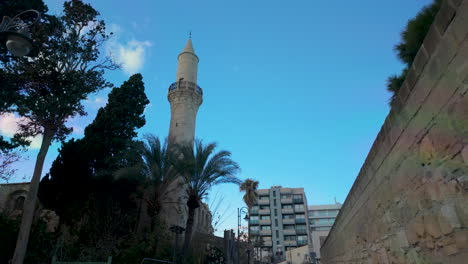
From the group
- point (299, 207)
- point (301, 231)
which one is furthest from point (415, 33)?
point (299, 207)

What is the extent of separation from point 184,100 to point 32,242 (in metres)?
17.9

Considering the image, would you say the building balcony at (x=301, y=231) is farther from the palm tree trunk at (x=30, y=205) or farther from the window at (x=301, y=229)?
the palm tree trunk at (x=30, y=205)

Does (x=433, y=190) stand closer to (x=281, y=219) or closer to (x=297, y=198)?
(x=281, y=219)

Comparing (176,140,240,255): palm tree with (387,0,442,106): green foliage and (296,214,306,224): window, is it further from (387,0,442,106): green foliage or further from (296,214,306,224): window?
(296,214,306,224): window

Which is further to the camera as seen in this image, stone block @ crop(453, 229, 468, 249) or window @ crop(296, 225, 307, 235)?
window @ crop(296, 225, 307, 235)

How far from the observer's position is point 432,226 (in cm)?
267

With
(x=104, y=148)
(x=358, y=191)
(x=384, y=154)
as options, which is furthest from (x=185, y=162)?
(x=384, y=154)

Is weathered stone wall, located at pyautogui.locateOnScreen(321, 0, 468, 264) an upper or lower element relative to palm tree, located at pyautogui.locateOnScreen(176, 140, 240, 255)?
lower

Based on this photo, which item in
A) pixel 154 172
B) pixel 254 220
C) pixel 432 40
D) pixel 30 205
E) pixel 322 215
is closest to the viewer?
pixel 432 40

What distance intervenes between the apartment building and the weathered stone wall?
59.1 m

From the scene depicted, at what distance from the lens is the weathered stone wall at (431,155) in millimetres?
2186

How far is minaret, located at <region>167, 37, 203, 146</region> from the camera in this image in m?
28.5

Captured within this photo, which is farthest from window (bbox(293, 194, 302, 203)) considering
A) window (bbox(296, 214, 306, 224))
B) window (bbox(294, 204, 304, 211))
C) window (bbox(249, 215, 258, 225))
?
window (bbox(249, 215, 258, 225))

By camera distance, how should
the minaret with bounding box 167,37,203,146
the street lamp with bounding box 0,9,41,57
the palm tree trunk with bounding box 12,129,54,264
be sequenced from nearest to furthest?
the street lamp with bounding box 0,9,41,57
the palm tree trunk with bounding box 12,129,54,264
the minaret with bounding box 167,37,203,146
